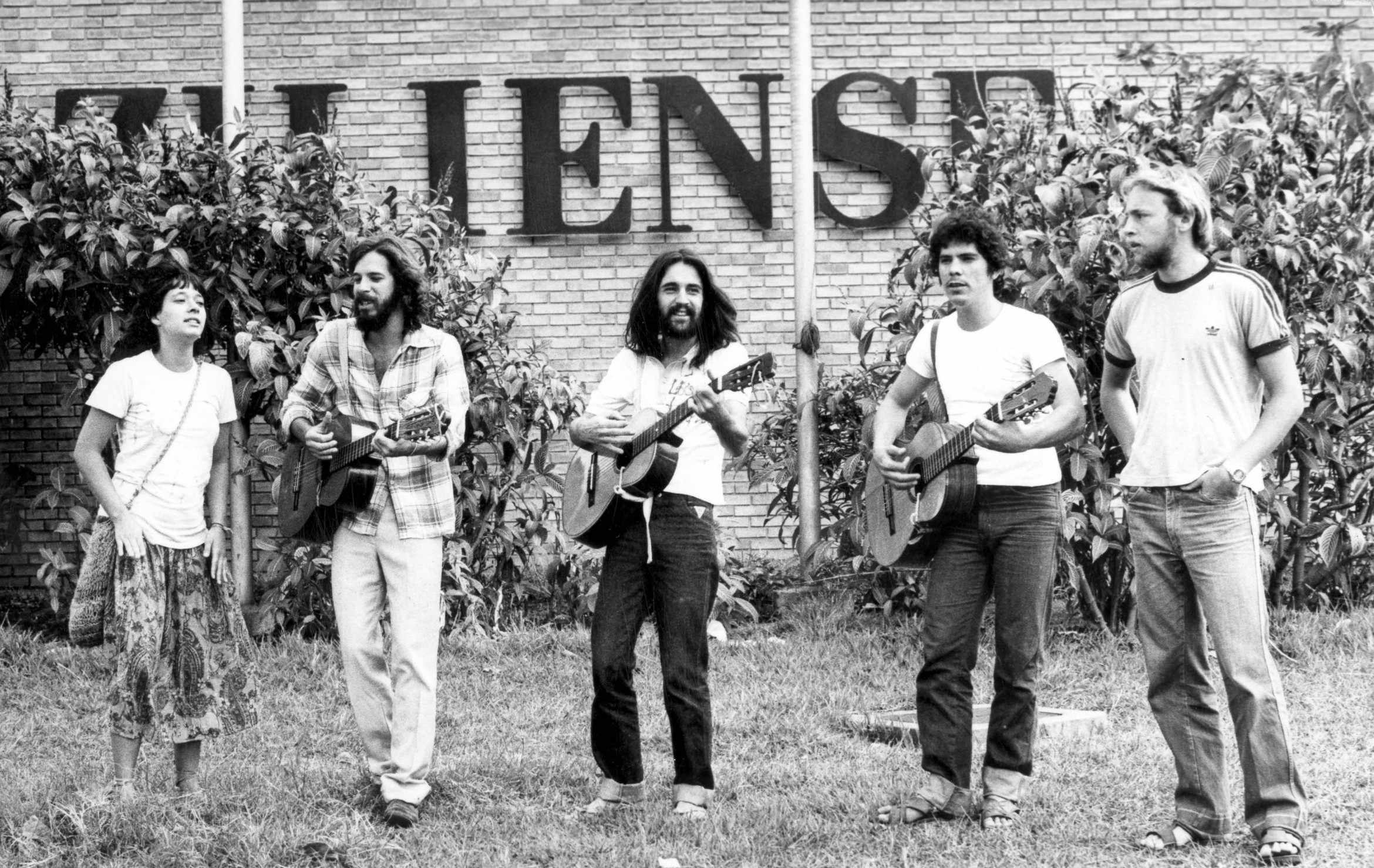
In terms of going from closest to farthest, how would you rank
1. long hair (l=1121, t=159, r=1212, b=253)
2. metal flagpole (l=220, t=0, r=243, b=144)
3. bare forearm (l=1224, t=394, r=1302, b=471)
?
bare forearm (l=1224, t=394, r=1302, b=471)
long hair (l=1121, t=159, r=1212, b=253)
metal flagpole (l=220, t=0, r=243, b=144)

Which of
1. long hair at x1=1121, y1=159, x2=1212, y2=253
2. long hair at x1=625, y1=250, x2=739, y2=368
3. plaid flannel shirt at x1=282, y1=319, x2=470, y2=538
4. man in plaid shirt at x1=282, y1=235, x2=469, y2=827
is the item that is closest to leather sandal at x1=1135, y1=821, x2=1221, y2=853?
long hair at x1=1121, y1=159, x2=1212, y2=253

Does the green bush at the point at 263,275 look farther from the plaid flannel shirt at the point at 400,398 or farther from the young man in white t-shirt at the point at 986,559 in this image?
the young man in white t-shirt at the point at 986,559

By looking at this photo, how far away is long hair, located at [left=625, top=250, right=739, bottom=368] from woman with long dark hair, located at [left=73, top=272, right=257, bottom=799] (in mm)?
1524

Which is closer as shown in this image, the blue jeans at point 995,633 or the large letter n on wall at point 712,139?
the blue jeans at point 995,633

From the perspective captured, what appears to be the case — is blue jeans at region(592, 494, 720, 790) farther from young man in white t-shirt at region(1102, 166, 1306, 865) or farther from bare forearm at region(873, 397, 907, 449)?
young man in white t-shirt at region(1102, 166, 1306, 865)

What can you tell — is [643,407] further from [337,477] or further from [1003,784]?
[1003,784]

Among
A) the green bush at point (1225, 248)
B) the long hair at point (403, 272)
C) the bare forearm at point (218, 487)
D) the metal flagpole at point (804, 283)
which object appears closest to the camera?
the long hair at point (403, 272)

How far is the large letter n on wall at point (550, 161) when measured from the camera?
9.07 m

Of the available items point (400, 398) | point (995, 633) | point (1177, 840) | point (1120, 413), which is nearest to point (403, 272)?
point (400, 398)

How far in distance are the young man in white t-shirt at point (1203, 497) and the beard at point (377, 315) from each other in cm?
237

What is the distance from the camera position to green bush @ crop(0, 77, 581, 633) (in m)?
6.86

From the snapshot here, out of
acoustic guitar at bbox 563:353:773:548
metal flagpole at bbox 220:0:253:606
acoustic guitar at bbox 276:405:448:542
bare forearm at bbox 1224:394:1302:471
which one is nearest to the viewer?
bare forearm at bbox 1224:394:1302:471

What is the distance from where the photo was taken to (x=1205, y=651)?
4242mm

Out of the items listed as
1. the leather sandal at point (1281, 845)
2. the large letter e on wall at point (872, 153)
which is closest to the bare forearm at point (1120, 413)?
the leather sandal at point (1281, 845)
